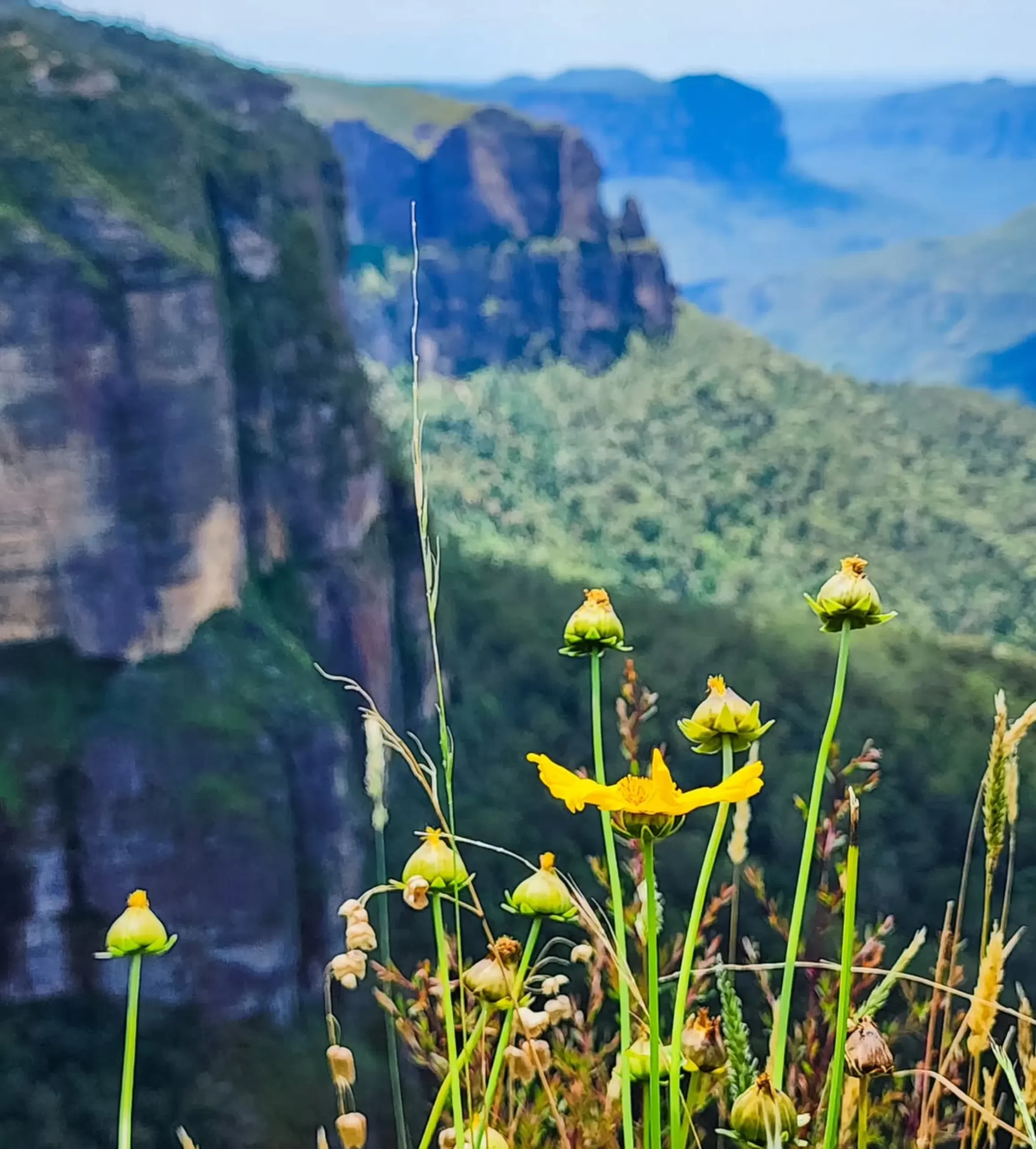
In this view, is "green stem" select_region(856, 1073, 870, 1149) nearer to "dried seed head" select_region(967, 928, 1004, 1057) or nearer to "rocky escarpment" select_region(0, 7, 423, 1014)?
"dried seed head" select_region(967, 928, 1004, 1057)

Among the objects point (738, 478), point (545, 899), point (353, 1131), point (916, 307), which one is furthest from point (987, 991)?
point (916, 307)

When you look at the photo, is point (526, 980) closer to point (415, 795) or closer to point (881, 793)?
point (415, 795)

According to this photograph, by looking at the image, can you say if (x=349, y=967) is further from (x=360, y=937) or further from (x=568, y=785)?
(x=568, y=785)

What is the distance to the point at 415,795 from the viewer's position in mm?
10391

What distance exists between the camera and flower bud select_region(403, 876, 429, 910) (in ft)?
2.47

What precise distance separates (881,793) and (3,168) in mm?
9246

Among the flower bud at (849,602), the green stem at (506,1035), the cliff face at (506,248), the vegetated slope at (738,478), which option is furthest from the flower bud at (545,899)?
the cliff face at (506,248)

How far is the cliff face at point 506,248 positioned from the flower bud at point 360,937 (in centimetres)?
3096

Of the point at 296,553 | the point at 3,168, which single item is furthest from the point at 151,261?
the point at 296,553

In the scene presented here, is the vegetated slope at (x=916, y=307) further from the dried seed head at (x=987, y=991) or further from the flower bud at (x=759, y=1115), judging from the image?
the flower bud at (x=759, y=1115)

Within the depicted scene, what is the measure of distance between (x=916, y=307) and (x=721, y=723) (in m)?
52.0

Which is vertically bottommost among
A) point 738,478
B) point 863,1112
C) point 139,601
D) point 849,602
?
point 738,478

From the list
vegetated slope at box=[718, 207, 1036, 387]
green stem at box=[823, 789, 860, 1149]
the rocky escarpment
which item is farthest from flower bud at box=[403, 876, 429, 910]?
vegetated slope at box=[718, 207, 1036, 387]

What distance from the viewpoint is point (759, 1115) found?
657 millimetres
